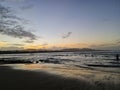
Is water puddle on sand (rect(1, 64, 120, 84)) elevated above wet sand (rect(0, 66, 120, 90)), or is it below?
below

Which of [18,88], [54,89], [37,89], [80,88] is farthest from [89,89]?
[18,88]

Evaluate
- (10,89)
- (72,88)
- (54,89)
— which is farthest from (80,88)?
(10,89)

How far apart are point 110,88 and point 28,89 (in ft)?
15.7

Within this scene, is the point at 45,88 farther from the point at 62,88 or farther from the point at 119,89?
the point at 119,89

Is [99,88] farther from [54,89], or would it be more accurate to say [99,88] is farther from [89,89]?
[54,89]

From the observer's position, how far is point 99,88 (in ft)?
35.0

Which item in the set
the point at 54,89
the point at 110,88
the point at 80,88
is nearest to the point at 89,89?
the point at 80,88

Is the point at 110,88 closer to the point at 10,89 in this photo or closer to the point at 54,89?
the point at 54,89

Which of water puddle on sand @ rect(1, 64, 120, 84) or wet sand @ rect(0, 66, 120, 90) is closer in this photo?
wet sand @ rect(0, 66, 120, 90)

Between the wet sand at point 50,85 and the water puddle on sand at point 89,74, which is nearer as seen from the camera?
the wet sand at point 50,85

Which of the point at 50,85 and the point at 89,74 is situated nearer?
the point at 50,85

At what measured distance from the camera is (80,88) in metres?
10.7

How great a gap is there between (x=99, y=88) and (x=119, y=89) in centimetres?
112

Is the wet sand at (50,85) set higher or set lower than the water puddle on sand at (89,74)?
higher
